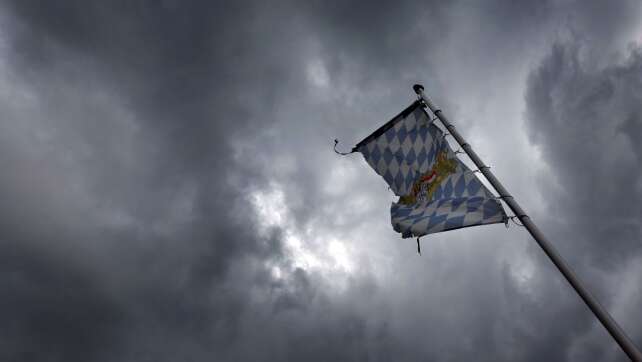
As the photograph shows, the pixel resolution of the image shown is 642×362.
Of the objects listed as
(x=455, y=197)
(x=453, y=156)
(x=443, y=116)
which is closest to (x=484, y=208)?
(x=455, y=197)

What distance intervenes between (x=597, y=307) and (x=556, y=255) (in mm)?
1666

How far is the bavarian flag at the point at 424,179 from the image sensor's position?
12570mm

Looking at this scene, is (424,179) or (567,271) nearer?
(567,271)

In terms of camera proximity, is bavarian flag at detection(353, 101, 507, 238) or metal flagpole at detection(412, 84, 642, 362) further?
bavarian flag at detection(353, 101, 507, 238)

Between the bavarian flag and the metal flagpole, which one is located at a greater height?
the bavarian flag

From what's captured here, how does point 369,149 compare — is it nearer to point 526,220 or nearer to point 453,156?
point 453,156

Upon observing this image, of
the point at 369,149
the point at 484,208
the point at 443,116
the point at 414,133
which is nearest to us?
the point at 484,208

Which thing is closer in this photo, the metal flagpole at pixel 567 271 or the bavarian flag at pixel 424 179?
the metal flagpole at pixel 567 271

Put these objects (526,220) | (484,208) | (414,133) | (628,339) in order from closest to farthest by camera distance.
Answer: (628,339)
(526,220)
(484,208)
(414,133)

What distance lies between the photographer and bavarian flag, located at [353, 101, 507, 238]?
12.6m

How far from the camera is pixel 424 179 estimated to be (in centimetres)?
1484

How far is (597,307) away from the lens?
30.7ft

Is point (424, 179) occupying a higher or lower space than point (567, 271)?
higher

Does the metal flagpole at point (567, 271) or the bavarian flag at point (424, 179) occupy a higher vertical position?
the bavarian flag at point (424, 179)
